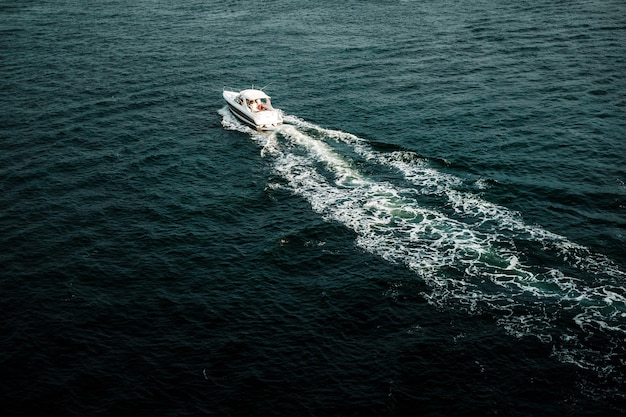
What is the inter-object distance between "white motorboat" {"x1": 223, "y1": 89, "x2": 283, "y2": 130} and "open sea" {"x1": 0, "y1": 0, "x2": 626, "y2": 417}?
82.0 inches

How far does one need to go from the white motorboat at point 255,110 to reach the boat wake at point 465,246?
5694 millimetres

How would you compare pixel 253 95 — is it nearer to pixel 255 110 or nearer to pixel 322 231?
pixel 255 110

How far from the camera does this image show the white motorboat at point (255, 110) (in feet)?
268

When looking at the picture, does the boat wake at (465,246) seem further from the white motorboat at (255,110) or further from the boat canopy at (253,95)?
the boat canopy at (253,95)

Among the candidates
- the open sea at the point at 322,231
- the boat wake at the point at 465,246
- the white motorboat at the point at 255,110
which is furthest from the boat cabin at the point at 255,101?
the boat wake at the point at 465,246

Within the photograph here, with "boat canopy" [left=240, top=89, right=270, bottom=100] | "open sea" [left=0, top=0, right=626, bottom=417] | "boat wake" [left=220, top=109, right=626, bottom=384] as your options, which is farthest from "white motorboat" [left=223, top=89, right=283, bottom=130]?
"boat wake" [left=220, top=109, right=626, bottom=384]

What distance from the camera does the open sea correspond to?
41219 millimetres

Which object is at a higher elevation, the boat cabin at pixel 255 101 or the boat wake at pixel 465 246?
the boat cabin at pixel 255 101

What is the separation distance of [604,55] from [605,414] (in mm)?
80498

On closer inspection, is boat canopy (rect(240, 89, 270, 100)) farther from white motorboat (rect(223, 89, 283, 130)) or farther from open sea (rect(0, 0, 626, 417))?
open sea (rect(0, 0, 626, 417))

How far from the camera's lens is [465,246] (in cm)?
5531

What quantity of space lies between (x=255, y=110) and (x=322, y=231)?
31873 millimetres

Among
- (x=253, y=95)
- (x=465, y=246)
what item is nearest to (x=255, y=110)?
(x=253, y=95)

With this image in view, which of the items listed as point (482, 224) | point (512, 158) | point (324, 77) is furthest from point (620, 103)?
point (324, 77)
